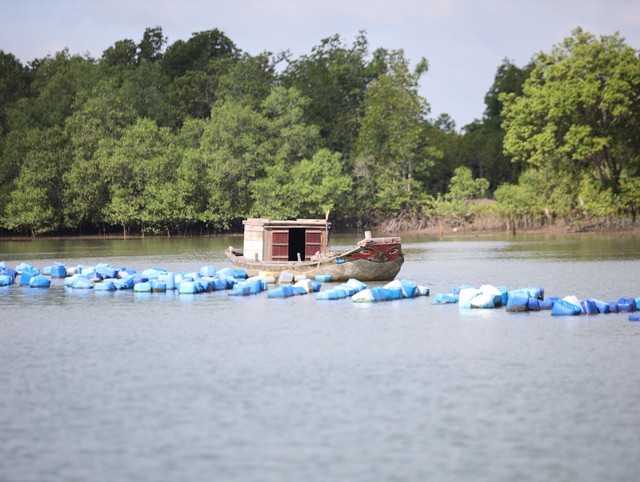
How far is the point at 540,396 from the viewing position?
55.7 feet

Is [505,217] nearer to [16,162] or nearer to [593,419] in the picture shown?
[16,162]

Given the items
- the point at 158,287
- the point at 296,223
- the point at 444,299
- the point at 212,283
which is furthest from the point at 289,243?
the point at 444,299

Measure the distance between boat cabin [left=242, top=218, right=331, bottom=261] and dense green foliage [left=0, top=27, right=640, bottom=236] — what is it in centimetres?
3680

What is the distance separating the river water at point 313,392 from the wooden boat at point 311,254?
226 inches

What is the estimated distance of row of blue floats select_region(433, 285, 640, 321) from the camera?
88.3 feet

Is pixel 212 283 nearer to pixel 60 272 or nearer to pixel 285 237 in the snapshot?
pixel 285 237

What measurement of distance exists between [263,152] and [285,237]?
50410 millimetres

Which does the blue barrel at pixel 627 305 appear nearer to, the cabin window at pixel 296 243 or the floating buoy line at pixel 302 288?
the floating buoy line at pixel 302 288

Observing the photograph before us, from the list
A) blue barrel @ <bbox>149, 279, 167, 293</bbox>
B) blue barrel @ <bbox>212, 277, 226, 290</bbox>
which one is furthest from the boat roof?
blue barrel @ <bbox>149, 279, 167, 293</bbox>

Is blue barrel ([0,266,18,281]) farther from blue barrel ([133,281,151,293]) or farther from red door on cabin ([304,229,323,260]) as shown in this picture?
red door on cabin ([304,229,323,260])

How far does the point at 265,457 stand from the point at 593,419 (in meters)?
5.37

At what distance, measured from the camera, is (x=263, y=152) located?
295ft

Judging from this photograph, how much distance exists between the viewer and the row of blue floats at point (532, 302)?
26922 millimetres

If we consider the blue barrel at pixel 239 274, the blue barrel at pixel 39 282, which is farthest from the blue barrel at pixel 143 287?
the blue barrel at pixel 39 282
